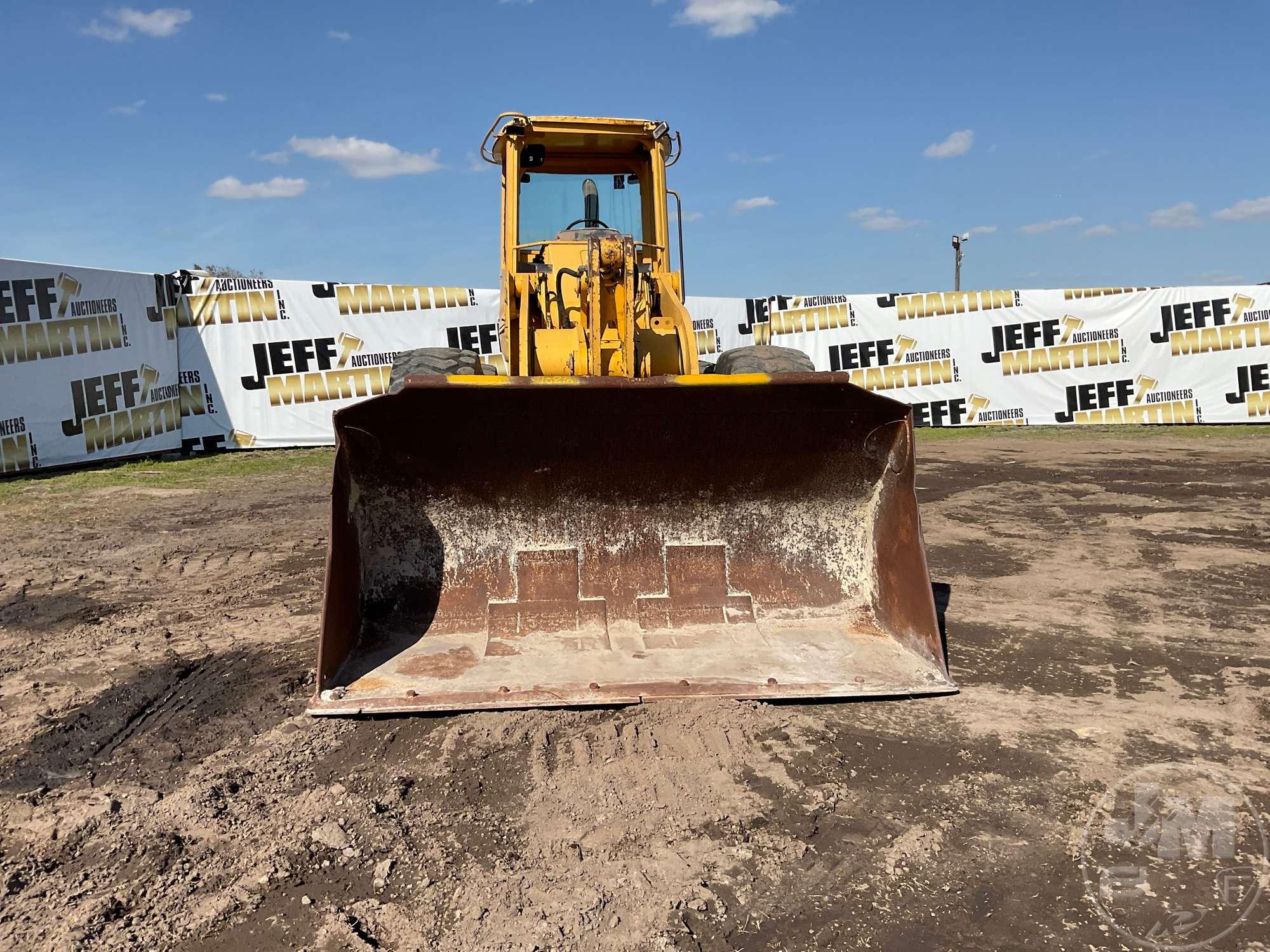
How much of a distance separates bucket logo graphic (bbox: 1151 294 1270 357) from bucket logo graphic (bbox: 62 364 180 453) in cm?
1560

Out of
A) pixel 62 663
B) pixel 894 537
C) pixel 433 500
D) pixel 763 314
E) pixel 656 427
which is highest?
pixel 763 314

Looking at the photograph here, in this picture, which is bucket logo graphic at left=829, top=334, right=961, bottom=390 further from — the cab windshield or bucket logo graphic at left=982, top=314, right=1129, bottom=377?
the cab windshield

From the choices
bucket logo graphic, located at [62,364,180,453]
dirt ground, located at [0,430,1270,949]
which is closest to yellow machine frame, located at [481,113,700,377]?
dirt ground, located at [0,430,1270,949]

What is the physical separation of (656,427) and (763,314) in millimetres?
12105

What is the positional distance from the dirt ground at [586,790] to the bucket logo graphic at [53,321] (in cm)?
711

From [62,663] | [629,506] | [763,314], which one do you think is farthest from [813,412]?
[763,314]

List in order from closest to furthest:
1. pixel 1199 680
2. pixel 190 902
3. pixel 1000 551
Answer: pixel 190 902, pixel 1199 680, pixel 1000 551

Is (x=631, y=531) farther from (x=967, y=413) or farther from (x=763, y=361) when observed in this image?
(x=967, y=413)

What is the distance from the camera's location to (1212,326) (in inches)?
579

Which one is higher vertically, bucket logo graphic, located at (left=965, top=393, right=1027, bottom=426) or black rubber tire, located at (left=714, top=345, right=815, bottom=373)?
black rubber tire, located at (left=714, top=345, right=815, bottom=373)

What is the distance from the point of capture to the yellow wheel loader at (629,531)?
3578 mm

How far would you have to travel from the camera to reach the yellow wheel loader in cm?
358

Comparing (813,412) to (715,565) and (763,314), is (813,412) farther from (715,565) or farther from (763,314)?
(763,314)

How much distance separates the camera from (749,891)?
2225mm
